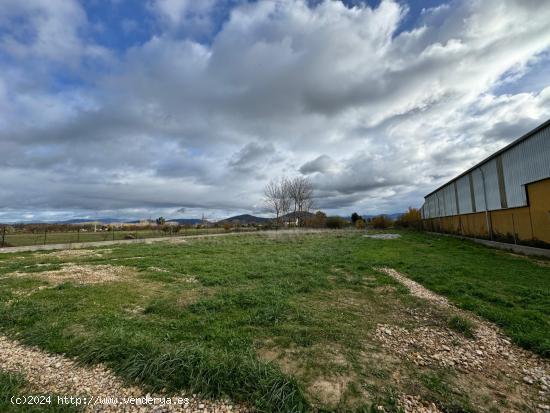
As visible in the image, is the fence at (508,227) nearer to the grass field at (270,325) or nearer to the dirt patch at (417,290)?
the grass field at (270,325)

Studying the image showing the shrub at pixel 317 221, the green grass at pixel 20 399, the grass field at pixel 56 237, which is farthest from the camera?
the shrub at pixel 317 221

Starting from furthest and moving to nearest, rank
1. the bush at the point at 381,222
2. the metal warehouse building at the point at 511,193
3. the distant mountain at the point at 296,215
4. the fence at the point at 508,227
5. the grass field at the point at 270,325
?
1. the bush at the point at 381,222
2. the distant mountain at the point at 296,215
3. the fence at the point at 508,227
4. the metal warehouse building at the point at 511,193
5. the grass field at the point at 270,325

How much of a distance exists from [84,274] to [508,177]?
26599 millimetres

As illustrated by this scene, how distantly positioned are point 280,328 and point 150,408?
8.51 ft

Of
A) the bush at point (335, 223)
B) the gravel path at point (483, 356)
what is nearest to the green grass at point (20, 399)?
the gravel path at point (483, 356)

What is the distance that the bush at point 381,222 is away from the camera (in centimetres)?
6519

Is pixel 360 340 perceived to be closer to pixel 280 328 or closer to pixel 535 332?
pixel 280 328

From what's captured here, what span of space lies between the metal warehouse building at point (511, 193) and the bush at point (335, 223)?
34651mm

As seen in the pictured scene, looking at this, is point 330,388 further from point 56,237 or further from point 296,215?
Result: point 296,215

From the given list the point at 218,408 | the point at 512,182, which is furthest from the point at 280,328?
the point at 512,182

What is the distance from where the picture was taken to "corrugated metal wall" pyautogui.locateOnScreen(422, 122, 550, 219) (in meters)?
15.6

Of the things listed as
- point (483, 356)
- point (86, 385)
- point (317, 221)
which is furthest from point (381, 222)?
point (86, 385)

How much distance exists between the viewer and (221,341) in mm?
4648

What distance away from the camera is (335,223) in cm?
6456
